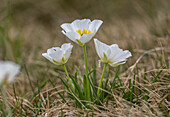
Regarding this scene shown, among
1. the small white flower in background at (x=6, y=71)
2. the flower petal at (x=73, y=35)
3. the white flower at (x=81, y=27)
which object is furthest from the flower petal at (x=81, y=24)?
the small white flower in background at (x=6, y=71)

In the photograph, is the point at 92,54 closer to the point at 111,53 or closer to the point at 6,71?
the point at 111,53

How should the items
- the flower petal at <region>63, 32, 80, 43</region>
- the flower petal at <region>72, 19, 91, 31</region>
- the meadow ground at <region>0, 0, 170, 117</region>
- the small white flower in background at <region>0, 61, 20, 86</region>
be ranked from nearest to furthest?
the small white flower in background at <region>0, 61, 20, 86</region>
the flower petal at <region>63, 32, 80, 43</region>
the flower petal at <region>72, 19, 91, 31</region>
the meadow ground at <region>0, 0, 170, 117</region>

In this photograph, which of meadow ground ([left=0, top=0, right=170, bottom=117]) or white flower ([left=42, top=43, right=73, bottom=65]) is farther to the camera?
meadow ground ([left=0, top=0, right=170, bottom=117])

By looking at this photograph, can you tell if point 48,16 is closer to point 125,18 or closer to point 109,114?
point 125,18

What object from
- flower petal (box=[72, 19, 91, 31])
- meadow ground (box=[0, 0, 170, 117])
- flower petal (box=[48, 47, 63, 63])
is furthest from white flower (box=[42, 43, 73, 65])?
meadow ground (box=[0, 0, 170, 117])

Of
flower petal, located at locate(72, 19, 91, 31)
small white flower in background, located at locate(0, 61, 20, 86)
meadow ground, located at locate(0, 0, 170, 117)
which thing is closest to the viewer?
small white flower in background, located at locate(0, 61, 20, 86)

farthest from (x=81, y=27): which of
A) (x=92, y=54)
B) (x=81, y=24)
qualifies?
(x=92, y=54)

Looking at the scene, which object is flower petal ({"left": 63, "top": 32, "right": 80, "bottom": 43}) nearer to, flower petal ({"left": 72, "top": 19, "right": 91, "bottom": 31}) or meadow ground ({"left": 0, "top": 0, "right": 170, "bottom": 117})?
flower petal ({"left": 72, "top": 19, "right": 91, "bottom": 31})

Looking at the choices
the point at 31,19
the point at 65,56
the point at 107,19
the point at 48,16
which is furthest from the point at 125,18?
the point at 65,56
